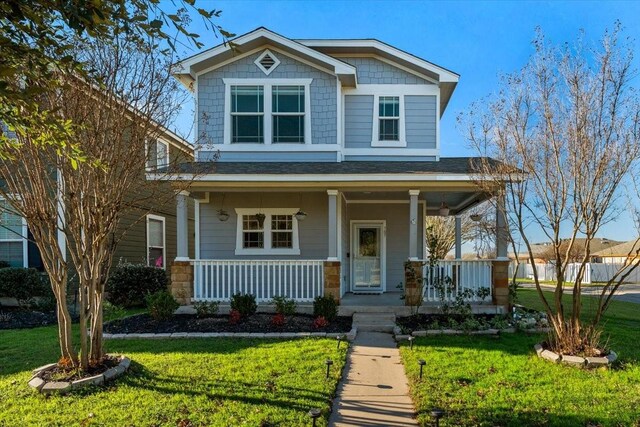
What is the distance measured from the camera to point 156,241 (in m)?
15.0

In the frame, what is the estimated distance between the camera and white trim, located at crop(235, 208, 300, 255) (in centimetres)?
1090

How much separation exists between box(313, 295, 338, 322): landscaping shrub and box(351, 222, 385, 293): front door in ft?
12.0

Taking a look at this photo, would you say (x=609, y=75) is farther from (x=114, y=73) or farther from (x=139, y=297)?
(x=139, y=297)

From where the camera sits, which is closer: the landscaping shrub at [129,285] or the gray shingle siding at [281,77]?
the gray shingle siding at [281,77]

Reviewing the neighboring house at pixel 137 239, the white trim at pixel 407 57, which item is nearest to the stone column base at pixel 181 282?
the neighboring house at pixel 137 239

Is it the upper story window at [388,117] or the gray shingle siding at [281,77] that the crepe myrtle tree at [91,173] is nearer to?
the gray shingle siding at [281,77]

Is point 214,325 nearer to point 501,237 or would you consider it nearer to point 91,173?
point 91,173

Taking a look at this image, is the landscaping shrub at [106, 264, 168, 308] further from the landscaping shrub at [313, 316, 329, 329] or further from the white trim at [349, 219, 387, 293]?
the white trim at [349, 219, 387, 293]

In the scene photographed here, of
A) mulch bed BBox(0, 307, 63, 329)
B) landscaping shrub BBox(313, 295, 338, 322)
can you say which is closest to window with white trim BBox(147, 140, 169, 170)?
landscaping shrub BBox(313, 295, 338, 322)

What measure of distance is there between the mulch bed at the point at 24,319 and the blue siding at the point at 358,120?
26.4ft

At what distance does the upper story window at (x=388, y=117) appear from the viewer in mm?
11297

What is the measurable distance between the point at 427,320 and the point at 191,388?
5171 millimetres

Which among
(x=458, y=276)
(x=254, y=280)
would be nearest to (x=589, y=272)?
(x=458, y=276)

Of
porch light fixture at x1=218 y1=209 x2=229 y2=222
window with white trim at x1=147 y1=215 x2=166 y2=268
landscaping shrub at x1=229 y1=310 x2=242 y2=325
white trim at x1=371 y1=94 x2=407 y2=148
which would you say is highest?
white trim at x1=371 y1=94 x2=407 y2=148
